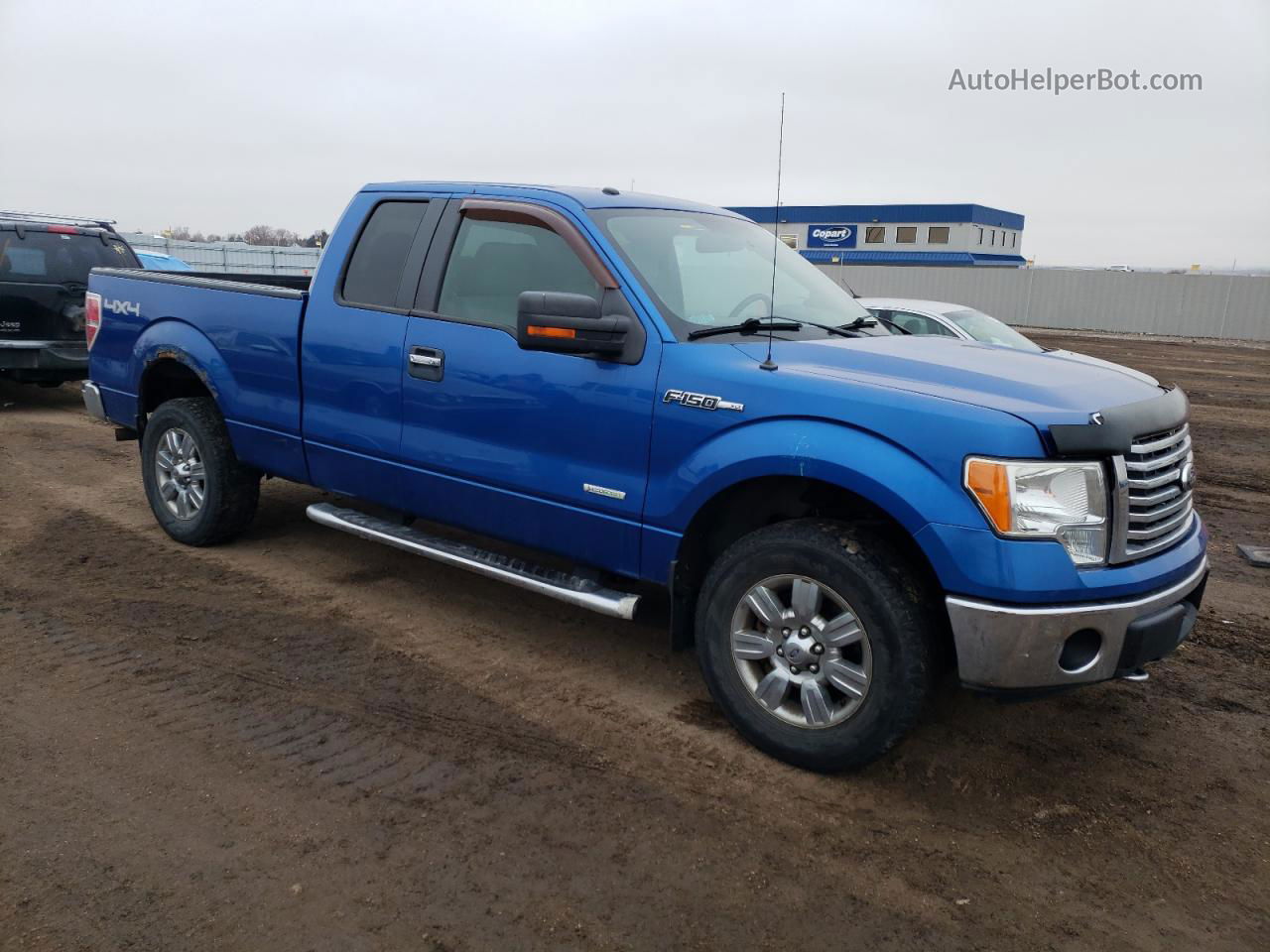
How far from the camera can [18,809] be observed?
127 inches

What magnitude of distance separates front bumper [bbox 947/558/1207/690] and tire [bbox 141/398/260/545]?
4223mm

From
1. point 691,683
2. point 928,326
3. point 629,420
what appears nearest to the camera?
point 629,420

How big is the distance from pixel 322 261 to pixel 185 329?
3.64ft

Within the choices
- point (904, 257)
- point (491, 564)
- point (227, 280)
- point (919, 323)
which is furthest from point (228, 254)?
point (904, 257)

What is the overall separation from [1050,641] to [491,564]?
236cm

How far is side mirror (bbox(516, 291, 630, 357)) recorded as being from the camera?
12.4ft

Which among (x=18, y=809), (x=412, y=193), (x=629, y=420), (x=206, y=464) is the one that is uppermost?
(x=412, y=193)

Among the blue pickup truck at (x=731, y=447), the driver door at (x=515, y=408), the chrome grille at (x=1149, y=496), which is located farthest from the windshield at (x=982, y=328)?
the driver door at (x=515, y=408)

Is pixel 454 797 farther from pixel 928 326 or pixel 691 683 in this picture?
pixel 928 326

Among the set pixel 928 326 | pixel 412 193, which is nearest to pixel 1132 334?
pixel 928 326

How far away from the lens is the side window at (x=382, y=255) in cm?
486

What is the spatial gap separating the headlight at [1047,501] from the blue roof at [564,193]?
2.13m

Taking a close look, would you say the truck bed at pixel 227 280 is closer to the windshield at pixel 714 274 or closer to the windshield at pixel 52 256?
the windshield at pixel 714 274

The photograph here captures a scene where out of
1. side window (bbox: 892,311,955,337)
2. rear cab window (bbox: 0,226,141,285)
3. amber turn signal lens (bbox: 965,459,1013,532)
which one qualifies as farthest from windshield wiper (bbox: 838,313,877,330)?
rear cab window (bbox: 0,226,141,285)
